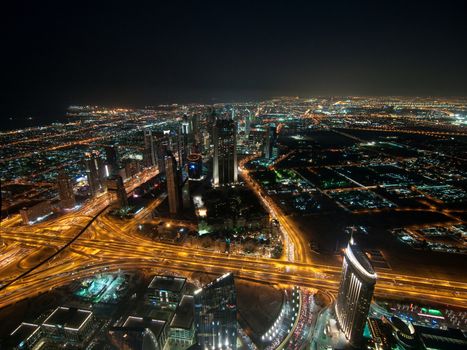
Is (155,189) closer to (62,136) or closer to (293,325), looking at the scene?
(293,325)

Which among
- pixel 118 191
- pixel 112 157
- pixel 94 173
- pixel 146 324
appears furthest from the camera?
pixel 112 157

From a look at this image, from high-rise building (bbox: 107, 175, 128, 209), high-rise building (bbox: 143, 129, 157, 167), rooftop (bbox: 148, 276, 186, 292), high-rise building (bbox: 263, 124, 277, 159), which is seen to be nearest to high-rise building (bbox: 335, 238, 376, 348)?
rooftop (bbox: 148, 276, 186, 292)

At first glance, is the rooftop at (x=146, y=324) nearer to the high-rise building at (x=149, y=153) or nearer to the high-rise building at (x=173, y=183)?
the high-rise building at (x=173, y=183)

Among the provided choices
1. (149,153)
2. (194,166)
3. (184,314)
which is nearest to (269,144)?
(194,166)

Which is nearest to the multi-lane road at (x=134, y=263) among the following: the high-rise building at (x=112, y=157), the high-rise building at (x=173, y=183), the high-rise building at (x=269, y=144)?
the high-rise building at (x=173, y=183)

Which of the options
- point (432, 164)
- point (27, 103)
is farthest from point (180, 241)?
point (27, 103)

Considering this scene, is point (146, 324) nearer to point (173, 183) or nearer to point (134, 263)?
point (134, 263)
